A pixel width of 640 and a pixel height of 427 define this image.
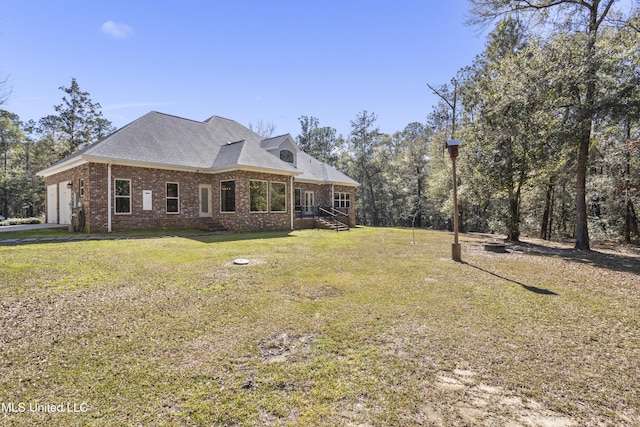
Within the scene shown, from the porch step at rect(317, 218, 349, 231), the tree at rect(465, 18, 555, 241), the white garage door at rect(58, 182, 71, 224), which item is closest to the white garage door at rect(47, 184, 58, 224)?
the white garage door at rect(58, 182, 71, 224)

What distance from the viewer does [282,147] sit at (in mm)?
19422

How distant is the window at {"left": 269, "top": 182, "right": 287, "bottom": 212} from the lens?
15789mm

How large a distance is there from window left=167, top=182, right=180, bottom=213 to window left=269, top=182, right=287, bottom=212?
14.7 feet

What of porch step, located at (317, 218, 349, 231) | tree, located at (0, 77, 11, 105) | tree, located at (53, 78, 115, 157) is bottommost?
porch step, located at (317, 218, 349, 231)

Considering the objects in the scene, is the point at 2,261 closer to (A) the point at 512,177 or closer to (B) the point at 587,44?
(A) the point at 512,177

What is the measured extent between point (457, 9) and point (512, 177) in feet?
26.4

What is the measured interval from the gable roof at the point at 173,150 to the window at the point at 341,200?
6.41 m

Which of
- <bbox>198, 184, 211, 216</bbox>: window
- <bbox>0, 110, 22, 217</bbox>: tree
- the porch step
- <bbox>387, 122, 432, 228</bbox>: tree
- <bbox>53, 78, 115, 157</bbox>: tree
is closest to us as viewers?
<bbox>198, 184, 211, 216</bbox>: window

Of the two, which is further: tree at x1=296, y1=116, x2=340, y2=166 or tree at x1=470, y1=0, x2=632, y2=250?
tree at x1=296, y1=116, x2=340, y2=166

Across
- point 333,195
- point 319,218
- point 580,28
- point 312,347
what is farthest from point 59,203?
point 580,28

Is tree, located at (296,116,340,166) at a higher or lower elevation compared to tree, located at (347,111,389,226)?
higher

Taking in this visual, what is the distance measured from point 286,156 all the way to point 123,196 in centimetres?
962

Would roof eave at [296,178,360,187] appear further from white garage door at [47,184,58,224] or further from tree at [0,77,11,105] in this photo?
white garage door at [47,184,58,224]

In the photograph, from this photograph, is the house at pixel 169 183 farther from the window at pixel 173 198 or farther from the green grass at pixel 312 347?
the green grass at pixel 312 347
